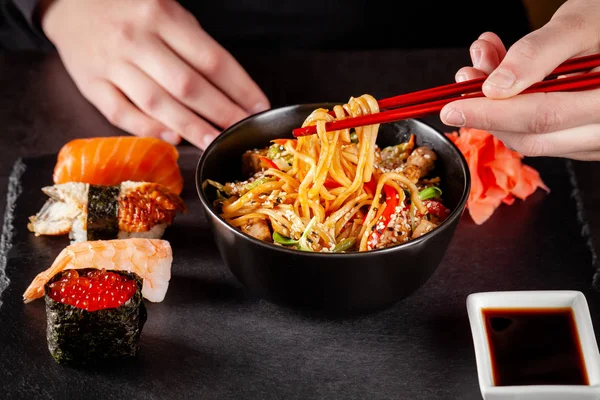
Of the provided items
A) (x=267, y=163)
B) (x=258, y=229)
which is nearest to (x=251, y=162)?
(x=267, y=163)

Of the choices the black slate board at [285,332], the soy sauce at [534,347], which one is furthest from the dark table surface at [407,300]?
the soy sauce at [534,347]

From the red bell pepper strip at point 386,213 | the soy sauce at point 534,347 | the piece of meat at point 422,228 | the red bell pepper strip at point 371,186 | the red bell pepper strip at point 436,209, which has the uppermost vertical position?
the red bell pepper strip at point 371,186

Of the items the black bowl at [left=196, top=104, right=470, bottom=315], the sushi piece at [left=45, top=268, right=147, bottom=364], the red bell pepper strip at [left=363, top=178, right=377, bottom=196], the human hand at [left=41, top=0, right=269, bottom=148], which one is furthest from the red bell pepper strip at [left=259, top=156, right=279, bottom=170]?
the human hand at [left=41, top=0, right=269, bottom=148]

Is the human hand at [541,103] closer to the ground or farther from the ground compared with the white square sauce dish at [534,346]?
farther from the ground

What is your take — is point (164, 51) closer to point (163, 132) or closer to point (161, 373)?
→ point (163, 132)

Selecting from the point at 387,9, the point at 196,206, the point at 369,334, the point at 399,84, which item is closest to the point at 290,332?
the point at 369,334

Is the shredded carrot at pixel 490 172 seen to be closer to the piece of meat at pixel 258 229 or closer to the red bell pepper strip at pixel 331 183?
the red bell pepper strip at pixel 331 183

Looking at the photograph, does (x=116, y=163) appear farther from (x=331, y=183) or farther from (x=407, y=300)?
(x=407, y=300)
